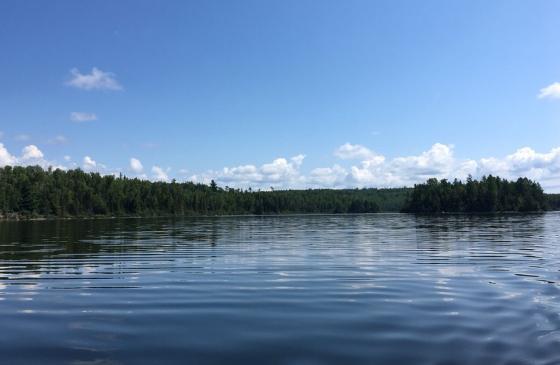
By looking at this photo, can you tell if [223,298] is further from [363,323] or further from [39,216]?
[39,216]

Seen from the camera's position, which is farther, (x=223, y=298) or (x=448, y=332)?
(x=223, y=298)

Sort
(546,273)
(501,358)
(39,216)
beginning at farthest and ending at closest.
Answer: (39,216) → (546,273) → (501,358)

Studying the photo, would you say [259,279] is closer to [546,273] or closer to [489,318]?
[489,318]

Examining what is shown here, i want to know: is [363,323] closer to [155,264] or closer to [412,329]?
[412,329]

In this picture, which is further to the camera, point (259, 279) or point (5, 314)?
point (259, 279)

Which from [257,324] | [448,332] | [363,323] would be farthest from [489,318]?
[257,324]

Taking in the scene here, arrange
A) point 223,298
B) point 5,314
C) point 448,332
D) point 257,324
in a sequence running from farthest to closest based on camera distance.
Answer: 1. point 223,298
2. point 5,314
3. point 257,324
4. point 448,332

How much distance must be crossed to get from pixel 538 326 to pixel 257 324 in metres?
7.93

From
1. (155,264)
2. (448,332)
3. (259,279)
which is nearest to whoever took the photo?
(448,332)

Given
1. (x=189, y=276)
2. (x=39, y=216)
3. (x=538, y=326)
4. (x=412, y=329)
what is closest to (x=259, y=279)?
(x=189, y=276)

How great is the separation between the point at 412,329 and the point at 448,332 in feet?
3.11

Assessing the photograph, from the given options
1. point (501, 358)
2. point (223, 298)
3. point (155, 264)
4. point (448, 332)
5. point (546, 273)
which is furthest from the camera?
point (155, 264)

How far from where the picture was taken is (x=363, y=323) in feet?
48.3

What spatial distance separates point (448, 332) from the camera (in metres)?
13.6
